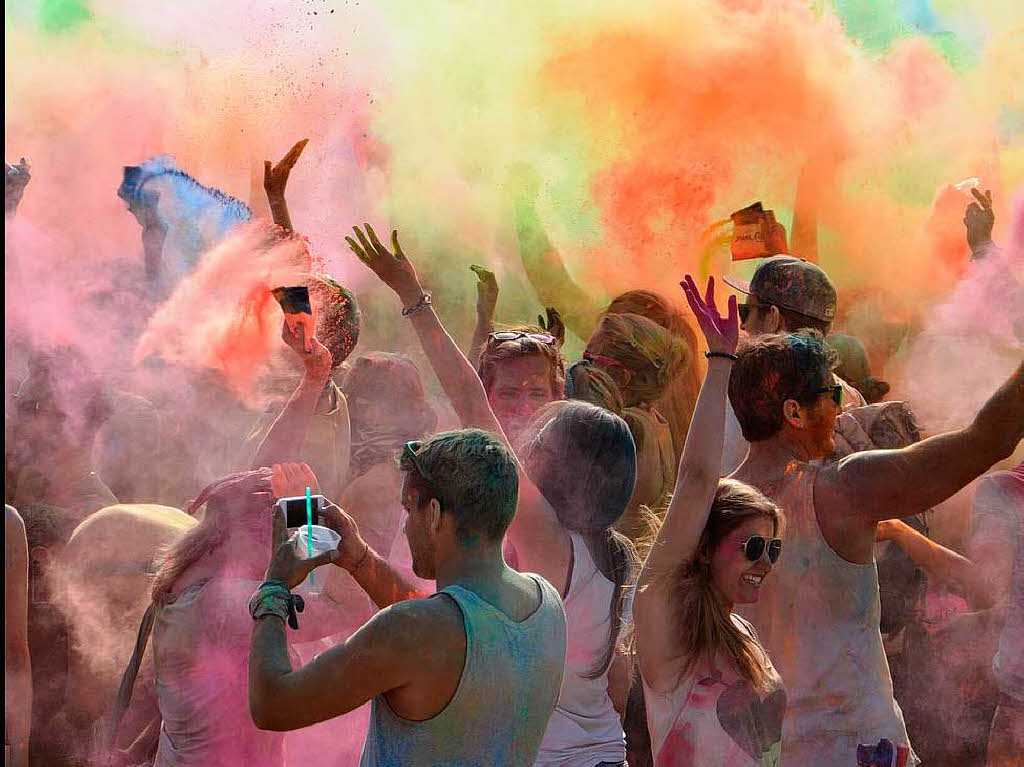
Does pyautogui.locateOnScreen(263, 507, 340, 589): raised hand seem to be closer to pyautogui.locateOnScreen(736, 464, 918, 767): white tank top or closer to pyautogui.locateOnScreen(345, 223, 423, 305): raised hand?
pyautogui.locateOnScreen(345, 223, 423, 305): raised hand

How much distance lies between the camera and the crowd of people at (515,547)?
214 cm

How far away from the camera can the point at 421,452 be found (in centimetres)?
217

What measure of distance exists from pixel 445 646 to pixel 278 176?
2.35 meters

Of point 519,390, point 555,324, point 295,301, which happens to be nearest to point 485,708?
point 519,390

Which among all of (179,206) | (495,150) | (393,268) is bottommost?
(393,268)

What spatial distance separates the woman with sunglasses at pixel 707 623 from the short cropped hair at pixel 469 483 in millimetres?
633

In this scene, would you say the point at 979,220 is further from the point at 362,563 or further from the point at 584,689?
the point at 362,563

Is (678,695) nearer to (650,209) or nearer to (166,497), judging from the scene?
(166,497)

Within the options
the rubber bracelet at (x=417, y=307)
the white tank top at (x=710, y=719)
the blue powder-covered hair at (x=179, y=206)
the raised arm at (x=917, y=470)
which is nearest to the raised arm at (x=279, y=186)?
the blue powder-covered hair at (x=179, y=206)

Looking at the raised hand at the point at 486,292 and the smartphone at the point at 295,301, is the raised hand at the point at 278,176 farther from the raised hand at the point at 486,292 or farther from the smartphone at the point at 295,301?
the raised hand at the point at 486,292

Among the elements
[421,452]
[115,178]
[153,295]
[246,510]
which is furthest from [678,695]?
[115,178]

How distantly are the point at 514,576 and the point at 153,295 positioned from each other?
2151 mm

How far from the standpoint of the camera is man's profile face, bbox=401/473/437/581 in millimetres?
2164

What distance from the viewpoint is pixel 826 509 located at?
116 inches
